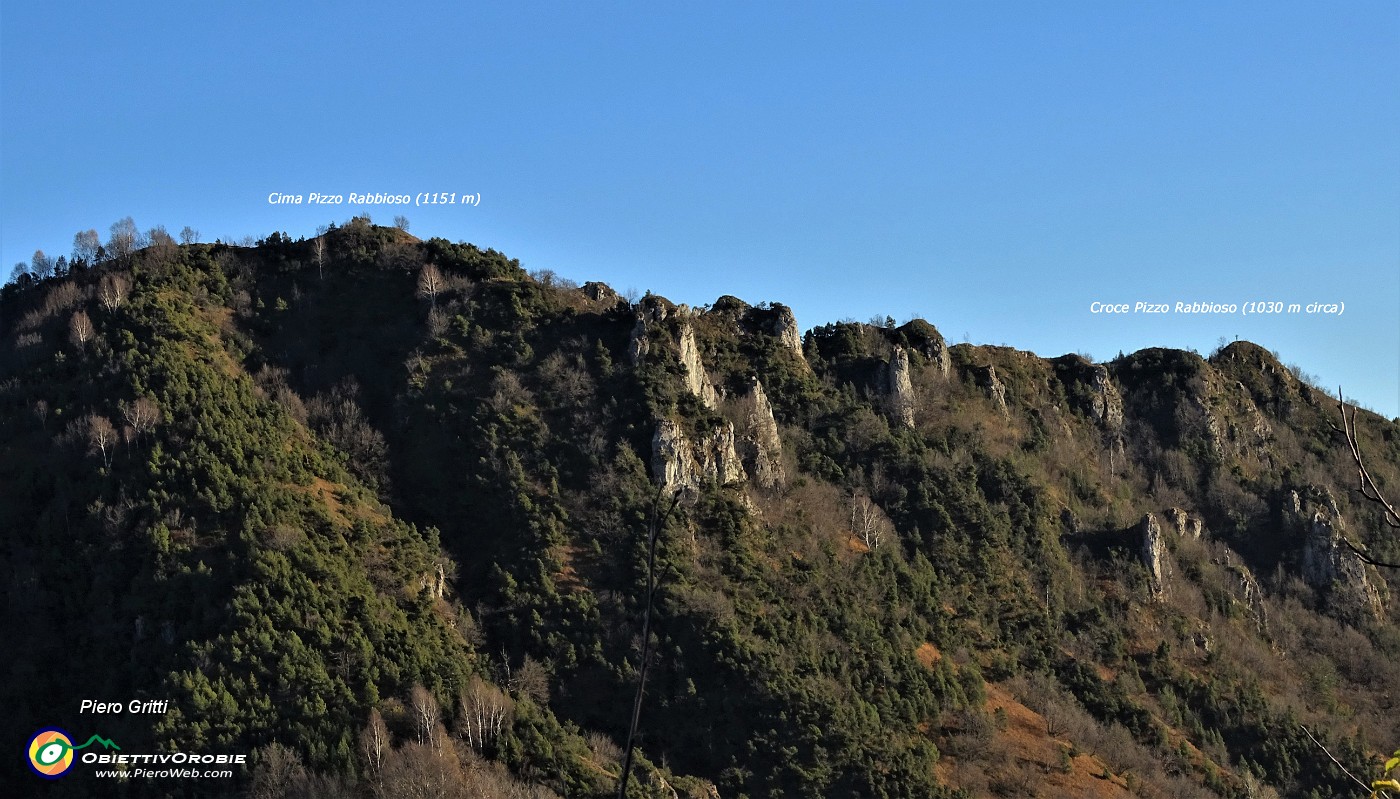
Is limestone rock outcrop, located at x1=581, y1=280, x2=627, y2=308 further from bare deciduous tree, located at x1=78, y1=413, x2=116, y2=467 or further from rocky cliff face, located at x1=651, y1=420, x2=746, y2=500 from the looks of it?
bare deciduous tree, located at x1=78, y1=413, x2=116, y2=467

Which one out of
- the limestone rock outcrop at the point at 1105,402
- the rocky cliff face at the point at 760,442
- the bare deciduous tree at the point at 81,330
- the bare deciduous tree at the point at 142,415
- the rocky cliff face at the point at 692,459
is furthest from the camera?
the limestone rock outcrop at the point at 1105,402

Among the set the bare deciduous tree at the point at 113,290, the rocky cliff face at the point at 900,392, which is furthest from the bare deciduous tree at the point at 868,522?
the bare deciduous tree at the point at 113,290

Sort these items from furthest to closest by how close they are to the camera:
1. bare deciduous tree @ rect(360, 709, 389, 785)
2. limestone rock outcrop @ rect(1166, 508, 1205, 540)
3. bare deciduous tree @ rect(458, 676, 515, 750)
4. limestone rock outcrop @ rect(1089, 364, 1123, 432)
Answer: limestone rock outcrop @ rect(1089, 364, 1123, 432), limestone rock outcrop @ rect(1166, 508, 1205, 540), bare deciduous tree @ rect(458, 676, 515, 750), bare deciduous tree @ rect(360, 709, 389, 785)

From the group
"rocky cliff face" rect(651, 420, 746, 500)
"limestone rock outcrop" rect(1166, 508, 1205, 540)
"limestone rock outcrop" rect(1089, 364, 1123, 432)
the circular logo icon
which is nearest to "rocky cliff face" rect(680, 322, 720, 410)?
"rocky cliff face" rect(651, 420, 746, 500)

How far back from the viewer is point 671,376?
250 ft

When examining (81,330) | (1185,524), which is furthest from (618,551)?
(1185,524)

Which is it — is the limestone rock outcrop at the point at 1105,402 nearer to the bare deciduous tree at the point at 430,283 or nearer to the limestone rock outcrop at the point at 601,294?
the limestone rock outcrop at the point at 601,294

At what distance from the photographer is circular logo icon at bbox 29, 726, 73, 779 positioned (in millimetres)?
47500

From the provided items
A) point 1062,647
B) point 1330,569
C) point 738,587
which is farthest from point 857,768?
point 1330,569

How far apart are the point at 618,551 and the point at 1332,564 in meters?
50.4

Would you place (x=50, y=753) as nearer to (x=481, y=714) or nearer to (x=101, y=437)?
(x=481, y=714)

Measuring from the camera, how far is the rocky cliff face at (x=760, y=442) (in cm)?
7506
